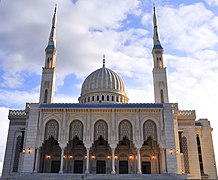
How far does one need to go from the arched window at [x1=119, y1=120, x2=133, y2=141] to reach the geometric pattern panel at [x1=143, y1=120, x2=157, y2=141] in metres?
1.72

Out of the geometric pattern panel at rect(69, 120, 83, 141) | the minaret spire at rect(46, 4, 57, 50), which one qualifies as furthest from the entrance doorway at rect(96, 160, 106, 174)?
the minaret spire at rect(46, 4, 57, 50)

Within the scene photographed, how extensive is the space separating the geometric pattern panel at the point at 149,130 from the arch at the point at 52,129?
33.4 ft

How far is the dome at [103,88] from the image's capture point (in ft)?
140

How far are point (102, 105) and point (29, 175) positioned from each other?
36.0 feet

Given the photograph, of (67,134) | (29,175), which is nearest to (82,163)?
(67,134)

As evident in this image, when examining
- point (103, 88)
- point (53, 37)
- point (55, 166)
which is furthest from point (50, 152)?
point (53, 37)

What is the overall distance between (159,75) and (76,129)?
14080mm

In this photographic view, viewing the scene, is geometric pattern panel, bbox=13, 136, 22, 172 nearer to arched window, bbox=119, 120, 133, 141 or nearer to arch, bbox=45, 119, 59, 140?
arch, bbox=45, 119, 59, 140

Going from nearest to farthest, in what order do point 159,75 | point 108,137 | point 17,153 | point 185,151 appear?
point 108,137 → point 185,151 → point 17,153 → point 159,75

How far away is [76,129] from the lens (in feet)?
104

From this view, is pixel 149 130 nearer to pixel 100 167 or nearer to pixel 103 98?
pixel 100 167

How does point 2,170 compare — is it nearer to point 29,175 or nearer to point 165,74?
point 29,175

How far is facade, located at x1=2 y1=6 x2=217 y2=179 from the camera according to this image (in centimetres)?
3072

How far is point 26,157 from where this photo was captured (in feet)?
98.4
